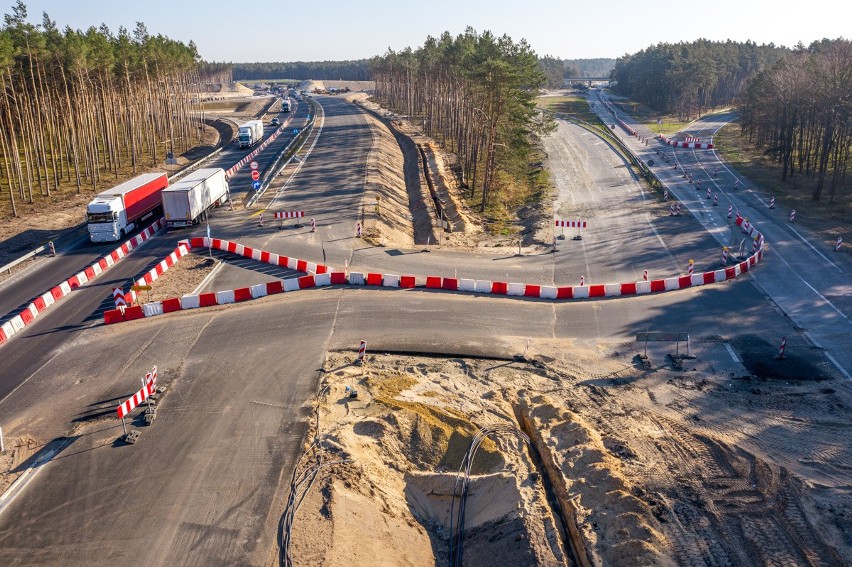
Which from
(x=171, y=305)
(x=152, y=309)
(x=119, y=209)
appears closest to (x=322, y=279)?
(x=171, y=305)

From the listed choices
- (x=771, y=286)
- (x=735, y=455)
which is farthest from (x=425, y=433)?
(x=771, y=286)

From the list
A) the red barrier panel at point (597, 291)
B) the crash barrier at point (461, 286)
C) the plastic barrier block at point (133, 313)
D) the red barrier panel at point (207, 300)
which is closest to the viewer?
the plastic barrier block at point (133, 313)

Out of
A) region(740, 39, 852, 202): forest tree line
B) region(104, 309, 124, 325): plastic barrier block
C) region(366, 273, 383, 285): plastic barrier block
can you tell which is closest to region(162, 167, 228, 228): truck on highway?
region(104, 309, 124, 325): plastic barrier block

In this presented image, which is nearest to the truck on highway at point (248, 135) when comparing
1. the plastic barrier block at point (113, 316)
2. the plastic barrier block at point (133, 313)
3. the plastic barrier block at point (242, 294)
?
the plastic barrier block at point (242, 294)

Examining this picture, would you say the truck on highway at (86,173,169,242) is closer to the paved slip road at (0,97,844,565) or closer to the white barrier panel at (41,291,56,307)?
the paved slip road at (0,97,844,565)

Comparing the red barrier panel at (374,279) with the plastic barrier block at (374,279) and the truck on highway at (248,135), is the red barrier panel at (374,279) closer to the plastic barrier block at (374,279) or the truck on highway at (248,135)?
the plastic barrier block at (374,279)

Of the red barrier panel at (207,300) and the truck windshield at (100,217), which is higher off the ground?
the truck windshield at (100,217)
